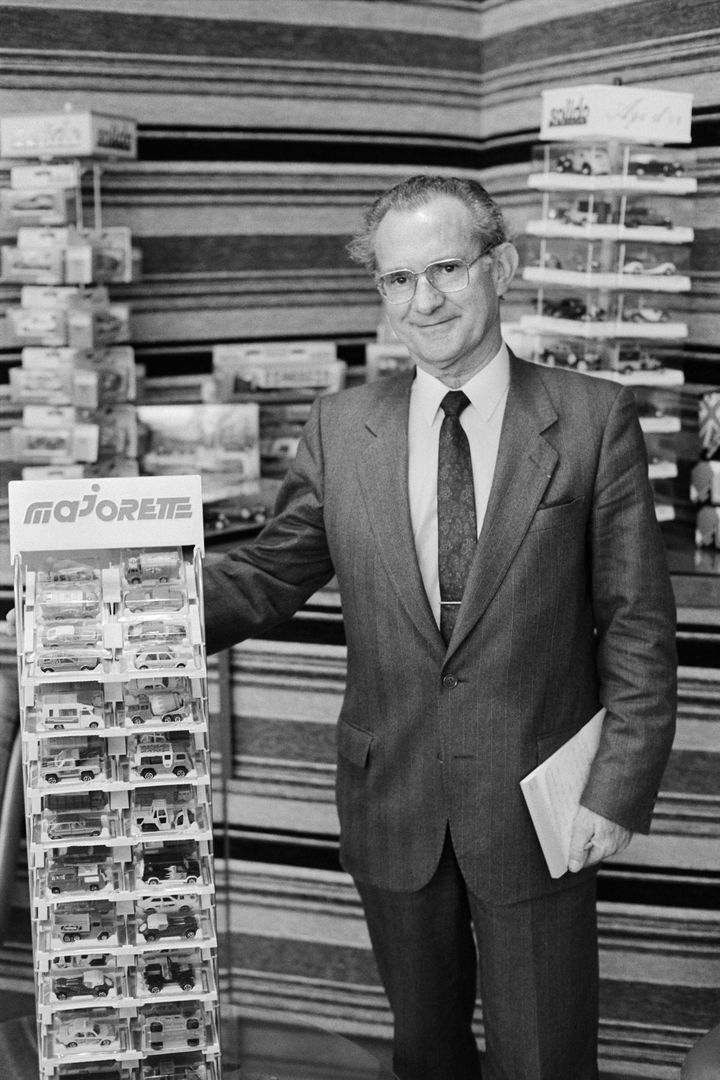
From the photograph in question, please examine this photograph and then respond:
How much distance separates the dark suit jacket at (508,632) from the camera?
80.8 inches

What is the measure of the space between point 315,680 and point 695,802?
3.13ft

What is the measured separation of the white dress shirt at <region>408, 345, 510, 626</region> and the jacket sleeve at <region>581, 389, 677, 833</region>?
0.61 ft

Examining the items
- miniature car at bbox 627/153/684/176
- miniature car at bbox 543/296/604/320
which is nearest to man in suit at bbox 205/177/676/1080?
miniature car at bbox 543/296/604/320

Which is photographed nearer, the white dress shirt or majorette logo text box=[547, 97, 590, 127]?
the white dress shirt

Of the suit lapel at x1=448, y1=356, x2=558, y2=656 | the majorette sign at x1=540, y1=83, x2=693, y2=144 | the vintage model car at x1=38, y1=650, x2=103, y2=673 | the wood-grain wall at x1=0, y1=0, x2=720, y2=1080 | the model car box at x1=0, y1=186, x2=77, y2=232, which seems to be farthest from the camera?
the model car box at x1=0, y1=186, x2=77, y2=232

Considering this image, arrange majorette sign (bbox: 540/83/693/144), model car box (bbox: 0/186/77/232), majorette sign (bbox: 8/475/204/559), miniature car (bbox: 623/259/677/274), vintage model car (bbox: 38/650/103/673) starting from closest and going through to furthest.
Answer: vintage model car (bbox: 38/650/103/673) → majorette sign (bbox: 8/475/204/559) → majorette sign (bbox: 540/83/693/144) → miniature car (bbox: 623/259/677/274) → model car box (bbox: 0/186/77/232)

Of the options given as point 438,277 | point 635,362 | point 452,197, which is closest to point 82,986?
point 438,277

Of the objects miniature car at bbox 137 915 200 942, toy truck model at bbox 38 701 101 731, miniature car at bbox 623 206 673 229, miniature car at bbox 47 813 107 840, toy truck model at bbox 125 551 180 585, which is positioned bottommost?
miniature car at bbox 137 915 200 942

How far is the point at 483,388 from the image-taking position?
2121mm

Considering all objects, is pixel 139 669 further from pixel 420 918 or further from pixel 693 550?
pixel 693 550

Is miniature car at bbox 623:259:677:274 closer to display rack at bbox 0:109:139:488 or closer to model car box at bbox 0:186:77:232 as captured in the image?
display rack at bbox 0:109:139:488

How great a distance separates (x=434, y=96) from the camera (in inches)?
176

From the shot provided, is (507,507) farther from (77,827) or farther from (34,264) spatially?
(34,264)

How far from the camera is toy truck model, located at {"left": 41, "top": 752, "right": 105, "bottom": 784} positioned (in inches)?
70.5
